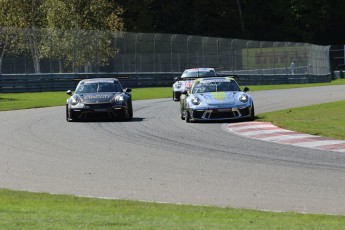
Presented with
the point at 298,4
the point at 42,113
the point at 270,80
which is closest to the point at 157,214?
the point at 42,113

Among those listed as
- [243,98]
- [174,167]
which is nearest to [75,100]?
[243,98]

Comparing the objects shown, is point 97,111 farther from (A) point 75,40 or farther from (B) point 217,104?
(A) point 75,40

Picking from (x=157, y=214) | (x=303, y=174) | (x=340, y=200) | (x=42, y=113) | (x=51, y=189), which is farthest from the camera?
(x=42, y=113)

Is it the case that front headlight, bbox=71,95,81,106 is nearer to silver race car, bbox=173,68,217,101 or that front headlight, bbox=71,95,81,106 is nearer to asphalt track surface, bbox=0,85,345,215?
asphalt track surface, bbox=0,85,345,215

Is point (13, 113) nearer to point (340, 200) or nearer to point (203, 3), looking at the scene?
point (340, 200)

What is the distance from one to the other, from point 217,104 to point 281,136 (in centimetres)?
531

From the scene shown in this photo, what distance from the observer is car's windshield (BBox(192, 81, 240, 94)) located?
26484 mm

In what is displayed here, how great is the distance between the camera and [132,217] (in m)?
9.70

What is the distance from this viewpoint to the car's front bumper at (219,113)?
24859mm

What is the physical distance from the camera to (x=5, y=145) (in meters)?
19.0

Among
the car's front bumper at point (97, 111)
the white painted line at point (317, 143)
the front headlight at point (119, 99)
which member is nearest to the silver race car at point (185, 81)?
the front headlight at point (119, 99)

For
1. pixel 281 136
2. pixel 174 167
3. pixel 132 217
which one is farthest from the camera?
pixel 281 136

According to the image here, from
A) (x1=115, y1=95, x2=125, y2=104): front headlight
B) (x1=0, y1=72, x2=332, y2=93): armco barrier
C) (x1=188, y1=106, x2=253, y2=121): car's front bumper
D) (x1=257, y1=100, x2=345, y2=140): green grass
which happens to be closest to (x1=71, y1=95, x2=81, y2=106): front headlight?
(x1=115, y1=95, x2=125, y2=104): front headlight

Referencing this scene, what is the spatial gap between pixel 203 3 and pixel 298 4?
1003 centimetres
